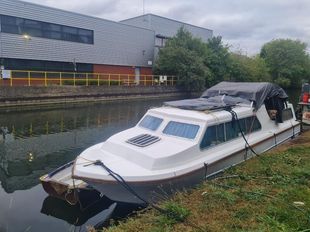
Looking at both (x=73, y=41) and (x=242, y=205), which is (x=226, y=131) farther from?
(x=73, y=41)

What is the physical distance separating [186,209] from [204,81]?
3339 cm

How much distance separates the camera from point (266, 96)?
36.4 ft

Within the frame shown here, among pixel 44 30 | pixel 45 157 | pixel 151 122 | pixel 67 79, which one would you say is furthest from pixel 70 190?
pixel 44 30

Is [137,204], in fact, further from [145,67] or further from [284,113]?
[145,67]

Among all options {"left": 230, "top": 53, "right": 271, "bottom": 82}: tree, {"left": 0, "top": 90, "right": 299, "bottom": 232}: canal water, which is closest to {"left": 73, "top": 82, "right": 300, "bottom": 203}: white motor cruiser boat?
{"left": 0, "top": 90, "right": 299, "bottom": 232}: canal water

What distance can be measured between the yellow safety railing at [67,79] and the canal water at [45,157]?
5.78 metres

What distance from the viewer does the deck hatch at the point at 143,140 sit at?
750 cm

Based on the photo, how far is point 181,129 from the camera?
802 cm

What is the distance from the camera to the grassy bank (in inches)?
190

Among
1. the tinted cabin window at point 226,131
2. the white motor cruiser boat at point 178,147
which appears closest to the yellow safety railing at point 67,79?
the white motor cruiser boat at point 178,147

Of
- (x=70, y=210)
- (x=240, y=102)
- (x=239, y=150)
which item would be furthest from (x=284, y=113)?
(x=70, y=210)

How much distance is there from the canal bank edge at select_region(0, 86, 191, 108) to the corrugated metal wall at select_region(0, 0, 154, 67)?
5.17m

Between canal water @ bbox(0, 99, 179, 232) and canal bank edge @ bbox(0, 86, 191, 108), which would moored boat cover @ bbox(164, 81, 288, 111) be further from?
canal bank edge @ bbox(0, 86, 191, 108)

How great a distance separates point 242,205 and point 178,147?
84.4 inches
